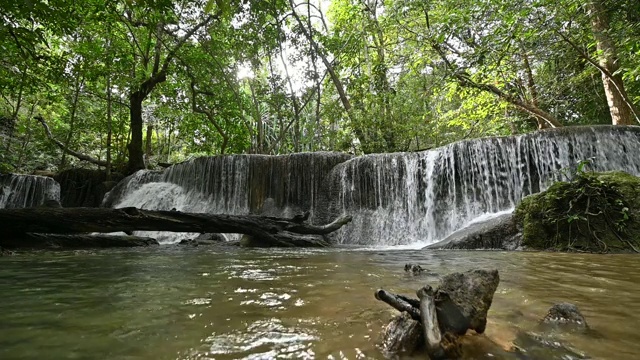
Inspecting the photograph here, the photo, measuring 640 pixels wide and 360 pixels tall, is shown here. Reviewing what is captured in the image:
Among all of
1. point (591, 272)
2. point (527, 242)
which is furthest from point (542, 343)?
point (527, 242)

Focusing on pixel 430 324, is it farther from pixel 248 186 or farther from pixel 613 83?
pixel 248 186

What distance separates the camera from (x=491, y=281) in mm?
1569

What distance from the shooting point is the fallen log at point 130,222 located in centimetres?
531

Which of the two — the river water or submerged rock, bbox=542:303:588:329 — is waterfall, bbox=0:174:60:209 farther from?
submerged rock, bbox=542:303:588:329

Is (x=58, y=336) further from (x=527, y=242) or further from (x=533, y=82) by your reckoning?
(x=533, y=82)

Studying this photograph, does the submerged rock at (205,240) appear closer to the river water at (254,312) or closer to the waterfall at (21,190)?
the river water at (254,312)

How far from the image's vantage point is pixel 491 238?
249 inches

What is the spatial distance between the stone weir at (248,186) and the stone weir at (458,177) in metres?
1.23

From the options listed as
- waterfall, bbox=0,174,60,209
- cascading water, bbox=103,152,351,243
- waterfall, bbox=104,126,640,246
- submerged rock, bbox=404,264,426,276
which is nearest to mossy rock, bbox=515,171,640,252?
waterfall, bbox=104,126,640,246

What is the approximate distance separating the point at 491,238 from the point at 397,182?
4230mm

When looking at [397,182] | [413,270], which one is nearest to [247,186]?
[397,182]

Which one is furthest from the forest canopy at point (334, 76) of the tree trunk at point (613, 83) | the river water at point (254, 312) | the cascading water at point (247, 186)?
the river water at point (254, 312)

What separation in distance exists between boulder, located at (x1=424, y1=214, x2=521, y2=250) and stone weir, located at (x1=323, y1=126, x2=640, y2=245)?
224 cm

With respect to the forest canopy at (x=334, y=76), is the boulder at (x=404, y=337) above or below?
below
